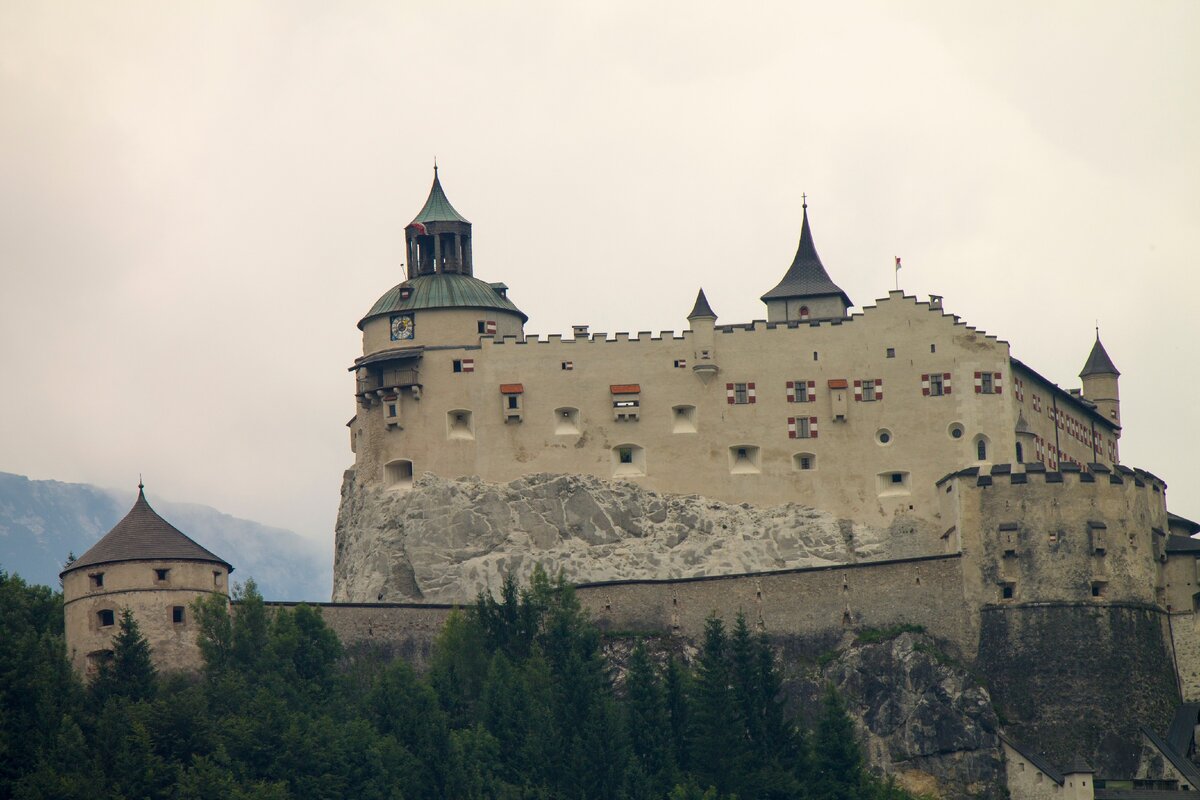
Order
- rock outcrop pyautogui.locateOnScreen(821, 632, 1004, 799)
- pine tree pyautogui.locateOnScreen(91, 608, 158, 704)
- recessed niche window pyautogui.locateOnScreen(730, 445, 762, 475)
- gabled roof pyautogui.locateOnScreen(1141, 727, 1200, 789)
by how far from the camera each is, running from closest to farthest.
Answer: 1. pine tree pyautogui.locateOnScreen(91, 608, 158, 704)
2. gabled roof pyautogui.locateOnScreen(1141, 727, 1200, 789)
3. rock outcrop pyautogui.locateOnScreen(821, 632, 1004, 799)
4. recessed niche window pyautogui.locateOnScreen(730, 445, 762, 475)

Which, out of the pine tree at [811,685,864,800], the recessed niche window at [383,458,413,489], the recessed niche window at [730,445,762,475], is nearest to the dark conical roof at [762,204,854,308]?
the recessed niche window at [730,445,762,475]

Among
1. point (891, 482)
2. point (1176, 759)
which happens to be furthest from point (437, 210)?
point (1176, 759)

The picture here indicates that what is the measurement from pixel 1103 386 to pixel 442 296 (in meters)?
29.3

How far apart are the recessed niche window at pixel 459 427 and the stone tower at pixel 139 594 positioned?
1400cm

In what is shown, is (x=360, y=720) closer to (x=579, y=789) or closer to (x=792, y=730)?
(x=579, y=789)

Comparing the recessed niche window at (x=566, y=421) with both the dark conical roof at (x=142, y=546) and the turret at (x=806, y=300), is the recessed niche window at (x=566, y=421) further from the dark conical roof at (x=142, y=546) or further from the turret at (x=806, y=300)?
the dark conical roof at (x=142, y=546)

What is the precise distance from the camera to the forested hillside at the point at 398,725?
6519 centimetres

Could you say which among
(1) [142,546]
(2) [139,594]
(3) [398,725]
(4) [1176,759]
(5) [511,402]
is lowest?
(4) [1176,759]

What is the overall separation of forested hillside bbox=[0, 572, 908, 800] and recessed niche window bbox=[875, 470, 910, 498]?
38.1ft

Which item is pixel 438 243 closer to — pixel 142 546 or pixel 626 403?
pixel 626 403

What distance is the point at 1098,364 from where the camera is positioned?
9556 centimetres

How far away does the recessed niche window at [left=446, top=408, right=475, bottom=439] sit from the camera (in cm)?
8312

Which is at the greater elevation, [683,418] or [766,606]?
[683,418]

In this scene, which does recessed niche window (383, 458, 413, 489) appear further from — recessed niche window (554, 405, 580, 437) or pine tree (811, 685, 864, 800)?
pine tree (811, 685, 864, 800)
